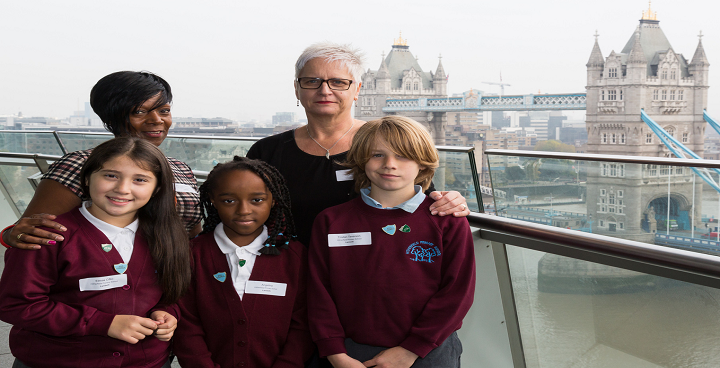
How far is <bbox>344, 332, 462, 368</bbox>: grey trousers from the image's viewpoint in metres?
1.36

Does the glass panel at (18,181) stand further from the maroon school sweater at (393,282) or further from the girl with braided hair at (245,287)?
the maroon school sweater at (393,282)

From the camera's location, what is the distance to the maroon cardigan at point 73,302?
1.23 m

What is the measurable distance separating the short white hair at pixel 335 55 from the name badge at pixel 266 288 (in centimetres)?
70

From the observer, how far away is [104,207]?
132 centimetres

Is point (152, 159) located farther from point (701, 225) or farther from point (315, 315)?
point (701, 225)

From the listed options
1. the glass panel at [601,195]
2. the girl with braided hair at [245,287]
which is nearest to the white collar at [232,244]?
the girl with braided hair at [245,287]

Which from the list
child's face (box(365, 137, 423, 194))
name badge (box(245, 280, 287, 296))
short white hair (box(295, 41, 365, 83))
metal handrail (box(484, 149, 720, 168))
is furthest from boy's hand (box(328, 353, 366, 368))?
metal handrail (box(484, 149, 720, 168))

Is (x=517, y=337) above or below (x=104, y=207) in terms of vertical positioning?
below

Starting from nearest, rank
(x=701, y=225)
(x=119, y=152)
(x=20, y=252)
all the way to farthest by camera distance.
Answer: (x=20, y=252) → (x=119, y=152) → (x=701, y=225)

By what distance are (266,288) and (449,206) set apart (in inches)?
19.9

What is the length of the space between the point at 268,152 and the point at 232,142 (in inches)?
150

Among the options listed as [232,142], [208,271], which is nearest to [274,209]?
[208,271]

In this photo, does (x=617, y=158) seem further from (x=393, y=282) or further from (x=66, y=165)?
(x=66, y=165)

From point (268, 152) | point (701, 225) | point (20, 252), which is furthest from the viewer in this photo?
point (701, 225)
